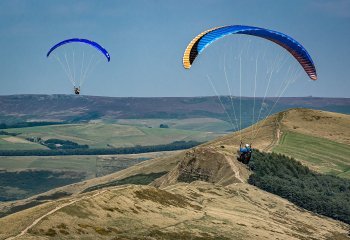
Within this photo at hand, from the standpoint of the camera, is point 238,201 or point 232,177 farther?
point 232,177

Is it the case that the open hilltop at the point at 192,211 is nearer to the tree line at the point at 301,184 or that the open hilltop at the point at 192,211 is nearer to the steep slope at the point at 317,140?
the steep slope at the point at 317,140

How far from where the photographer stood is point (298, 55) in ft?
242

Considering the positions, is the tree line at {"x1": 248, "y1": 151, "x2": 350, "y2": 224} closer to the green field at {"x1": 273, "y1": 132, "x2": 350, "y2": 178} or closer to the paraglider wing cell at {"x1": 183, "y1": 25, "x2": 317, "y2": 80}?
the green field at {"x1": 273, "y1": 132, "x2": 350, "y2": 178}

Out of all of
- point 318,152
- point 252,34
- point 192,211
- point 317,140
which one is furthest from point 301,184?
point 317,140

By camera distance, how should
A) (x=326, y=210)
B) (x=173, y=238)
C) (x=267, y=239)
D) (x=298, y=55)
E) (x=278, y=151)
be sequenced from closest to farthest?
(x=173, y=238), (x=267, y=239), (x=298, y=55), (x=326, y=210), (x=278, y=151)

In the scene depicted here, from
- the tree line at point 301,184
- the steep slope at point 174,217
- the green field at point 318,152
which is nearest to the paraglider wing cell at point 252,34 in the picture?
the steep slope at point 174,217

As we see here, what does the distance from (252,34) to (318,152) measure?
9248 cm

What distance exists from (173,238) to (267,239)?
45.2 ft

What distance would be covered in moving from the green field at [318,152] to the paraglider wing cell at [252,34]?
222ft

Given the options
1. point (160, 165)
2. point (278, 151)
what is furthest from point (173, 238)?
point (160, 165)

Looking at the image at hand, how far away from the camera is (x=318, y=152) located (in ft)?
513

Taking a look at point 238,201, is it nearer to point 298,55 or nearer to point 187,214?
point 187,214

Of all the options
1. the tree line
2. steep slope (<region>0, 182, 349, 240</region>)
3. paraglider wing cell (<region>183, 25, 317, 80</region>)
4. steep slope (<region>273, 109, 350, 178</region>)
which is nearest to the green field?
steep slope (<region>273, 109, 350, 178</region>)

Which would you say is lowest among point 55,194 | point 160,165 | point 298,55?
point 55,194
